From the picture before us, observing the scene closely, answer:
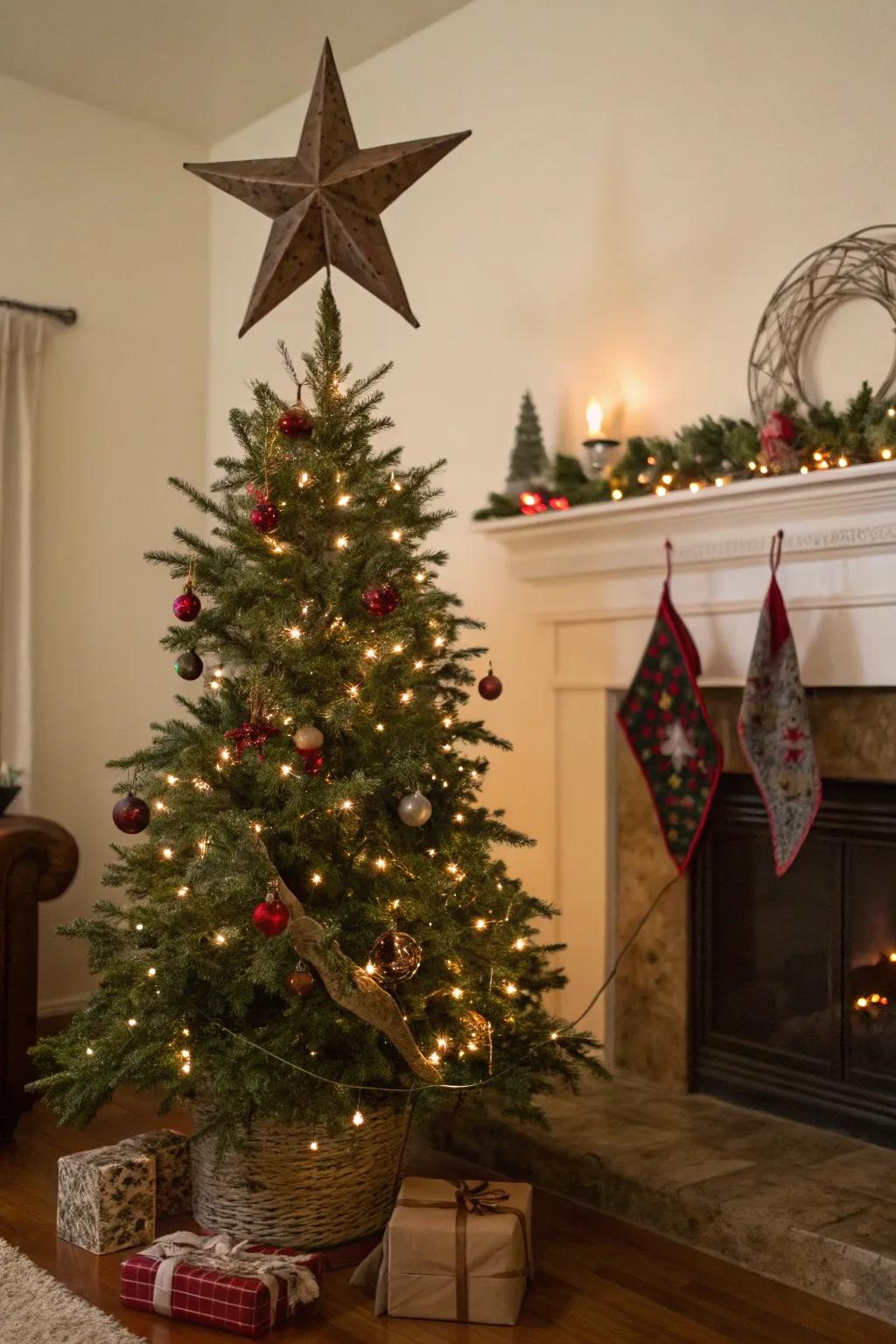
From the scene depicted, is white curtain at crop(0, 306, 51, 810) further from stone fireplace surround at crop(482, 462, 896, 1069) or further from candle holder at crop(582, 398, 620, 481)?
candle holder at crop(582, 398, 620, 481)

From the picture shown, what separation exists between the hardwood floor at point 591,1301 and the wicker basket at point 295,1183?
115mm

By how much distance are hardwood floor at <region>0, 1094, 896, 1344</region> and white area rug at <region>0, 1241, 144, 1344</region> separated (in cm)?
3

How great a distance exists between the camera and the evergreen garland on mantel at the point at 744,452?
2.59m

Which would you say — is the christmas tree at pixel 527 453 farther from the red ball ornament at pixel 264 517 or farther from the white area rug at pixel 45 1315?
the white area rug at pixel 45 1315

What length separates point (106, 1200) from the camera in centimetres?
243

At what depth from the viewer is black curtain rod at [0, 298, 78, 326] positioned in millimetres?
4062

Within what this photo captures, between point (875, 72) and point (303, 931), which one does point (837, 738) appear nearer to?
point (303, 931)

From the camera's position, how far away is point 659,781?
3025 millimetres

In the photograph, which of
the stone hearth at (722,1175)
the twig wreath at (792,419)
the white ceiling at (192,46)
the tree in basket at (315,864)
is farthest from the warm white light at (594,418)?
the stone hearth at (722,1175)

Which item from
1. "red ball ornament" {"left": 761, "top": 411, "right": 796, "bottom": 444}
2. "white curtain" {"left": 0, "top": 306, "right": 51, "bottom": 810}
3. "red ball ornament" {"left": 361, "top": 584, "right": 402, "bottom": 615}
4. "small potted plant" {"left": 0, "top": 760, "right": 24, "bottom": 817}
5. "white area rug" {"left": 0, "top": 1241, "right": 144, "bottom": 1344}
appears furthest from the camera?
"white curtain" {"left": 0, "top": 306, "right": 51, "bottom": 810}

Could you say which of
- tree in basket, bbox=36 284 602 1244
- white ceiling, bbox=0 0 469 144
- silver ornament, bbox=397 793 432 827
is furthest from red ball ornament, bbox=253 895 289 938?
white ceiling, bbox=0 0 469 144

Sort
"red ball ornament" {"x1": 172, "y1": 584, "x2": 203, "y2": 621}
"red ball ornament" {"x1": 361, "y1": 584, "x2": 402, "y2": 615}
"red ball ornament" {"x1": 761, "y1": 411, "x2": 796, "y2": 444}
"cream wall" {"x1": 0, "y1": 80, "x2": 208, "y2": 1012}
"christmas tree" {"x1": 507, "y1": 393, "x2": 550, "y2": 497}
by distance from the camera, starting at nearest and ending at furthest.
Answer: "red ball ornament" {"x1": 361, "y1": 584, "x2": 402, "y2": 615}
"red ball ornament" {"x1": 172, "y1": 584, "x2": 203, "y2": 621}
"red ball ornament" {"x1": 761, "y1": 411, "x2": 796, "y2": 444}
"christmas tree" {"x1": 507, "y1": 393, "x2": 550, "y2": 497}
"cream wall" {"x1": 0, "y1": 80, "x2": 208, "y2": 1012}

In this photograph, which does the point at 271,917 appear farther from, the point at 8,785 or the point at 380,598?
the point at 8,785

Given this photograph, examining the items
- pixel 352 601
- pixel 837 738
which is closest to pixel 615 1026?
pixel 837 738
